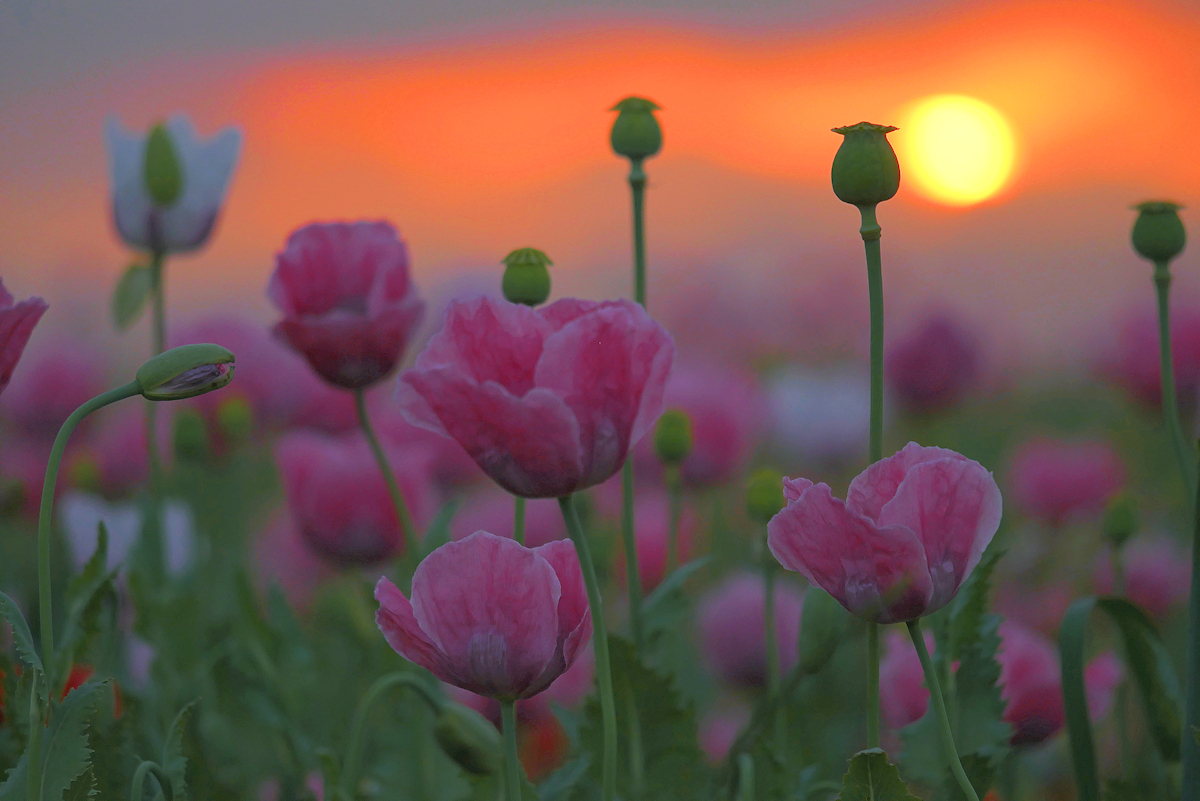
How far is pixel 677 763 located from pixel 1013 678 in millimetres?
257

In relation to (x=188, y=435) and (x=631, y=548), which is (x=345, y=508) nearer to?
(x=188, y=435)

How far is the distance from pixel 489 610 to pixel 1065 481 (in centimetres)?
120

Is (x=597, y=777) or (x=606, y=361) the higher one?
(x=606, y=361)

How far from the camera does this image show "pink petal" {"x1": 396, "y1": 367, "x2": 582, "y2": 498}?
1.31 feet

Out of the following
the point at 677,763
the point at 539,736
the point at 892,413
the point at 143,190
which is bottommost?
the point at 539,736

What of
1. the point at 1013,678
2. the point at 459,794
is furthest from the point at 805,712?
the point at 459,794

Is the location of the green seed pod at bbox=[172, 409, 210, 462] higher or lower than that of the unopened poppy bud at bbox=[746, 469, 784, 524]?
higher

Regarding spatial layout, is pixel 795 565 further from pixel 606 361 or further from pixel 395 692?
pixel 395 692

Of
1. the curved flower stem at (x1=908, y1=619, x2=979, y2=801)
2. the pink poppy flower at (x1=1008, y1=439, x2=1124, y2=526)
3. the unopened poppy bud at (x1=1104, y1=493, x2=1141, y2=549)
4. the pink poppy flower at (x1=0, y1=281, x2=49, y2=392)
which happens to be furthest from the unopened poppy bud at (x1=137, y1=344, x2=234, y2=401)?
the pink poppy flower at (x1=1008, y1=439, x2=1124, y2=526)

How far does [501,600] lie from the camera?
0.44m

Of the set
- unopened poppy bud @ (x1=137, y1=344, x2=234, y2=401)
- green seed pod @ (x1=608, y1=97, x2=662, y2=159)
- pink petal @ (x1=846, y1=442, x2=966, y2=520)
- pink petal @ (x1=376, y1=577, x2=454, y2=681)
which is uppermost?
green seed pod @ (x1=608, y1=97, x2=662, y2=159)

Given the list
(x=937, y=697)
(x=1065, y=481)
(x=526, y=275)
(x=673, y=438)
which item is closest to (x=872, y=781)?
(x=937, y=697)

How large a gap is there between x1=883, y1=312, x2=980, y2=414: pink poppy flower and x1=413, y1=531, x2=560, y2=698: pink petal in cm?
119

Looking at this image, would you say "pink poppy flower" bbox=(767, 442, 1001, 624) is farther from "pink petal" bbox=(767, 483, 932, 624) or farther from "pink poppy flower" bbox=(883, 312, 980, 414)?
"pink poppy flower" bbox=(883, 312, 980, 414)
